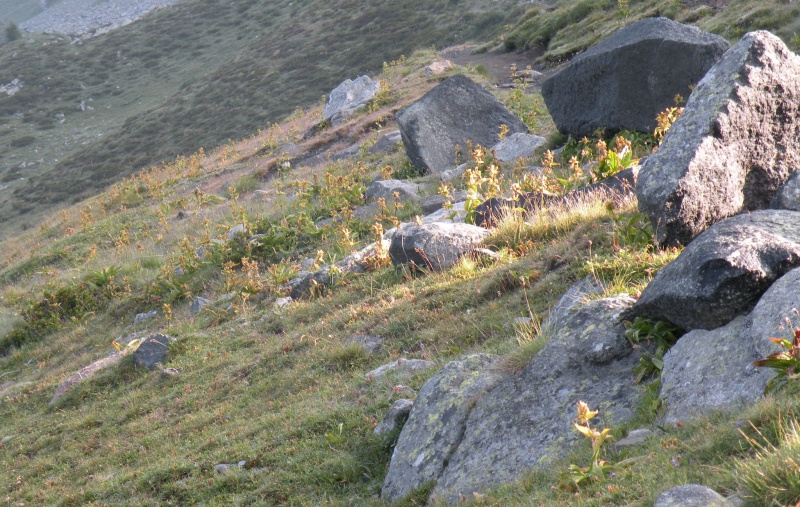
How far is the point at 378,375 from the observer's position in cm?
663

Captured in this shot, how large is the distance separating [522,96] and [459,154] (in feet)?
15.6

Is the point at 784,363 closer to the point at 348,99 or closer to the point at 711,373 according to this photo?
the point at 711,373

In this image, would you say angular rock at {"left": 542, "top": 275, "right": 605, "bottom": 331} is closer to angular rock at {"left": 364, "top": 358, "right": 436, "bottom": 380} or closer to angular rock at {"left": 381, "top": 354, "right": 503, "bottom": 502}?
angular rock at {"left": 381, "top": 354, "right": 503, "bottom": 502}

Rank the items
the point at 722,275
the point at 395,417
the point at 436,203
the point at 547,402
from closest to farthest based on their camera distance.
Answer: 1. the point at 722,275
2. the point at 547,402
3. the point at 395,417
4. the point at 436,203

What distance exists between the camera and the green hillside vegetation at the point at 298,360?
352 centimetres

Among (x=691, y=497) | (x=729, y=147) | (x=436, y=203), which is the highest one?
(x=691, y=497)

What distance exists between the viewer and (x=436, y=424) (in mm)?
4984

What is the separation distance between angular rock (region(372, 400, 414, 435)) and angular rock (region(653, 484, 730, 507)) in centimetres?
286

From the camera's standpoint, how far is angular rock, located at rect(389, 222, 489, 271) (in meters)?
8.50

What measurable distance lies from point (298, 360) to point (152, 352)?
2.62 meters

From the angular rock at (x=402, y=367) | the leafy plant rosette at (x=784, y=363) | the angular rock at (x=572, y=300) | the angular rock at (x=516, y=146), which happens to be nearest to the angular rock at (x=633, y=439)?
the leafy plant rosette at (x=784, y=363)

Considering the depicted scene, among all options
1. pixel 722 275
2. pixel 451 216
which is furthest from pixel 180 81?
pixel 722 275

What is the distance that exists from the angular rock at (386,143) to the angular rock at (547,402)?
1408 cm

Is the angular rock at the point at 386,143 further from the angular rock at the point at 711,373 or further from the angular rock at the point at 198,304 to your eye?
the angular rock at the point at 711,373
